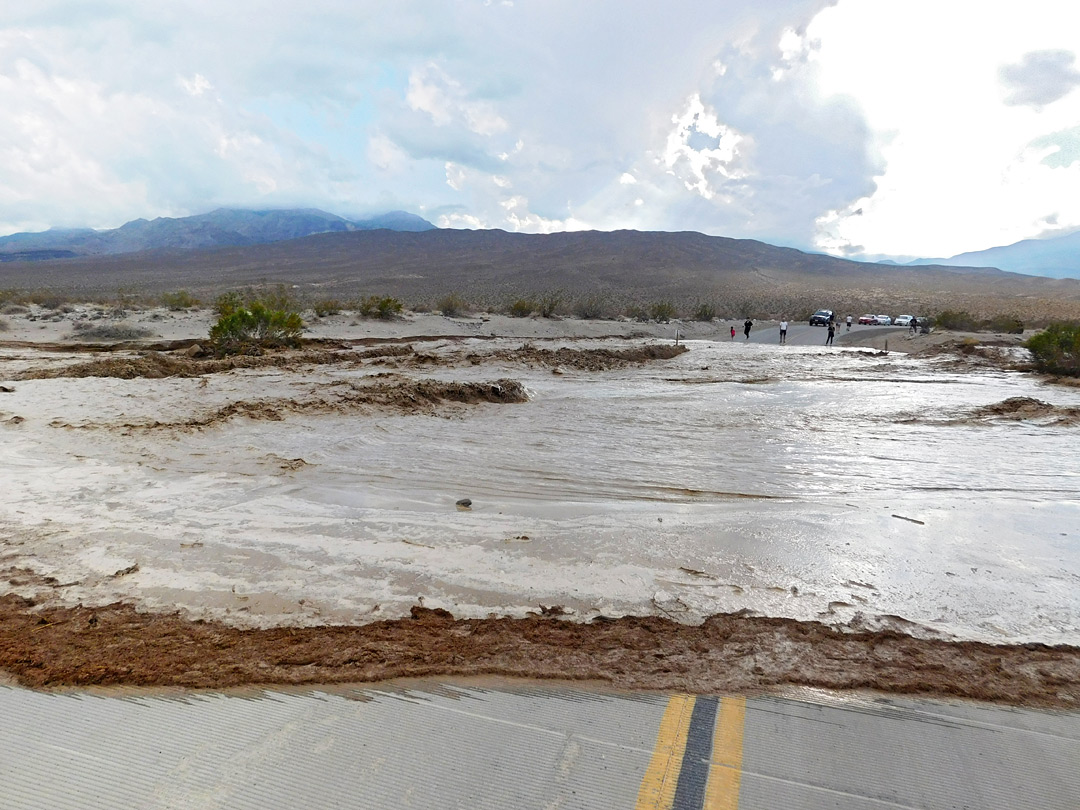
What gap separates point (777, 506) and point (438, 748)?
15.8 feet

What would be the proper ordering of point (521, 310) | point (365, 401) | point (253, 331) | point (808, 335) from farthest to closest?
point (808, 335), point (521, 310), point (253, 331), point (365, 401)

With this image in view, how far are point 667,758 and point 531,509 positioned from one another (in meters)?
3.66

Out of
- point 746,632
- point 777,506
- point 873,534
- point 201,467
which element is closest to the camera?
point 746,632

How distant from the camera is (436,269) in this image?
93.4 meters

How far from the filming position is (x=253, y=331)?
20016mm

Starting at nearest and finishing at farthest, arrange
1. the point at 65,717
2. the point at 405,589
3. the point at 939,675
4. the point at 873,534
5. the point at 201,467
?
the point at 65,717 → the point at 939,675 → the point at 405,589 → the point at 873,534 → the point at 201,467

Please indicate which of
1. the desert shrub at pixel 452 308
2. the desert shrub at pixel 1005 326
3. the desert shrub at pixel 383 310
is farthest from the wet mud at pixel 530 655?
the desert shrub at pixel 1005 326

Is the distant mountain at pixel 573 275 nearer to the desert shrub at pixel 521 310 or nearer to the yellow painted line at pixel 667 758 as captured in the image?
the desert shrub at pixel 521 310

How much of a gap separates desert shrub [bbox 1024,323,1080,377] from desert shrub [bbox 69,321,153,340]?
31.1 m

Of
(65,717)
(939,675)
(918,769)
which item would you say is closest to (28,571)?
(65,717)

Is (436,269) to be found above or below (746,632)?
above

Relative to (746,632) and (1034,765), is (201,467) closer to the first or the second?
(746,632)

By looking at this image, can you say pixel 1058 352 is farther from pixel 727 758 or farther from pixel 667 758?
pixel 667 758

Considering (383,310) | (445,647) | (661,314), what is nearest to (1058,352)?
(445,647)
